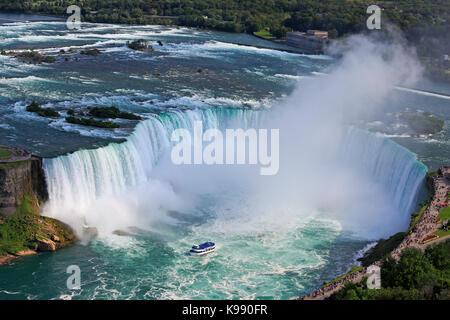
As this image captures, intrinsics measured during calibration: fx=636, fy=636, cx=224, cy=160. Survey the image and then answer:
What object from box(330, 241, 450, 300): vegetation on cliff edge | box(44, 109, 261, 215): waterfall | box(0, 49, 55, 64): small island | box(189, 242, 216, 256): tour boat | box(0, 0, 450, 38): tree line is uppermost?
box(0, 0, 450, 38): tree line

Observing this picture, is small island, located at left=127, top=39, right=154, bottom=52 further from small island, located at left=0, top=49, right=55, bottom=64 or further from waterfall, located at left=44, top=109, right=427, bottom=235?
waterfall, located at left=44, top=109, right=427, bottom=235

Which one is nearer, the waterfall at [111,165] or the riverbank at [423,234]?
the riverbank at [423,234]

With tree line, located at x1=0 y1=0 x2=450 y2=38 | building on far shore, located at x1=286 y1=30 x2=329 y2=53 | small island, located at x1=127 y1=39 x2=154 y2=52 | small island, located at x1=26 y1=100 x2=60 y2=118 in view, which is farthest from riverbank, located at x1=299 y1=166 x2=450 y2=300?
tree line, located at x1=0 y1=0 x2=450 y2=38

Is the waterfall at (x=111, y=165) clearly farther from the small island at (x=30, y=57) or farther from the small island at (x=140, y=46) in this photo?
the small island at (x=140, y=46)

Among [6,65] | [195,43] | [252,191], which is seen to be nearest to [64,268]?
[252,191]

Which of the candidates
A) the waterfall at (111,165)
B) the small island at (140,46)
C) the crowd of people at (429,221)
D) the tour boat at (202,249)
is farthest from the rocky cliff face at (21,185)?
the small island at (140,46)

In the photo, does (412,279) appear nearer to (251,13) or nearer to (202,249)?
(202,249)

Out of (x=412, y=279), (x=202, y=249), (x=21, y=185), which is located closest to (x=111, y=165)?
(x=21, y=185)
